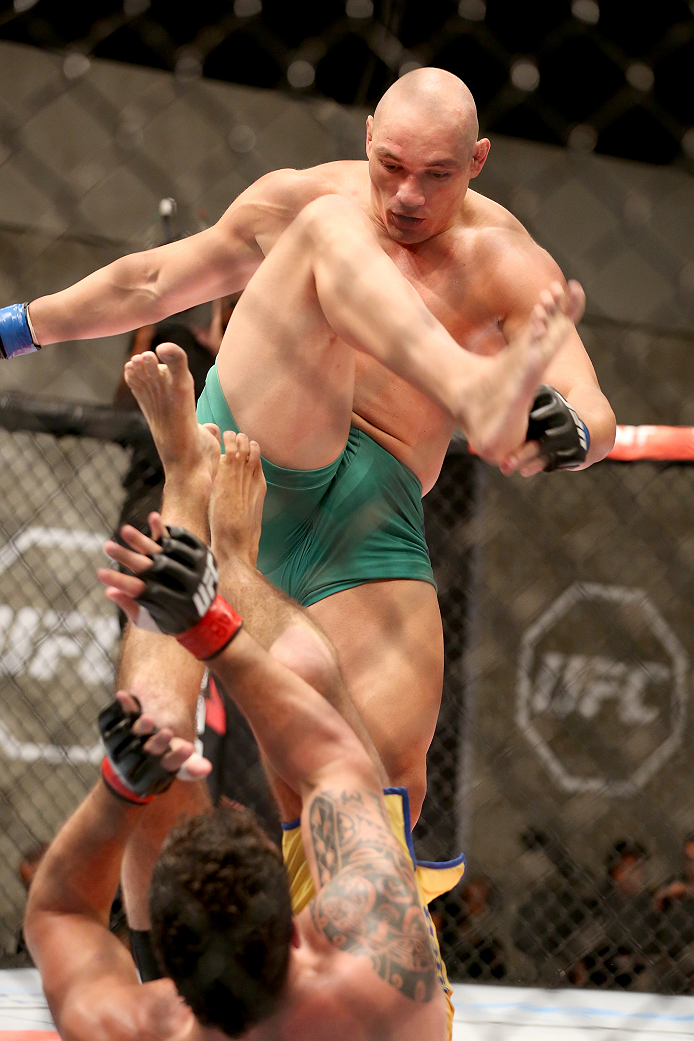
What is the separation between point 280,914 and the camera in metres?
1.01

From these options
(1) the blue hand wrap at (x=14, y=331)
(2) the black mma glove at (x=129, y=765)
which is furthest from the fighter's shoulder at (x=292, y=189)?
(2) the black mma glove at (x=129, y=765)

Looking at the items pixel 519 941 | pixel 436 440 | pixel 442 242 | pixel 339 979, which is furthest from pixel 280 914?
pixel 519 941

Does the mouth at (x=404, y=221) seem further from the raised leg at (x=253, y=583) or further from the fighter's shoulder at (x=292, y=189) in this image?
the raised leg at (x=253, y=583)

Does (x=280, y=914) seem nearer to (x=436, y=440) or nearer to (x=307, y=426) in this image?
(x=307, y=426)

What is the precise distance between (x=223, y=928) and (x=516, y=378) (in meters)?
0.61

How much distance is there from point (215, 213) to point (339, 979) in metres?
Answer: 3.41

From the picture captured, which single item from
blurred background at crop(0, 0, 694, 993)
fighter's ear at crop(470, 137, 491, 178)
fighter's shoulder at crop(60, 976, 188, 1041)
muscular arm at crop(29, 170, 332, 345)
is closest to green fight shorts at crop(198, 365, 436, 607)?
muscular arm at crop(29, 170, 332, 345)

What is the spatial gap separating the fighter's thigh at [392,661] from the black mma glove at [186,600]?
28cm

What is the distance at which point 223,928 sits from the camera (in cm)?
99

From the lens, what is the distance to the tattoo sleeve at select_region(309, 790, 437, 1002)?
1.03m

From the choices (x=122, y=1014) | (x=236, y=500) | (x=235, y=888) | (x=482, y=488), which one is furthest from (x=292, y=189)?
(x=482, y=488)

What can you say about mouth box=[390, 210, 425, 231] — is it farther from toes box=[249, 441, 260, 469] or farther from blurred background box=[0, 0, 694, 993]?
blurred background box=[0, 0, 694, 993]

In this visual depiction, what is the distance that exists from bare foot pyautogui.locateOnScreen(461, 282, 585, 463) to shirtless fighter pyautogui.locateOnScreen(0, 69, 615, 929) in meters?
0.07

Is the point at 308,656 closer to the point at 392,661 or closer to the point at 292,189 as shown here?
the point at 392,661
